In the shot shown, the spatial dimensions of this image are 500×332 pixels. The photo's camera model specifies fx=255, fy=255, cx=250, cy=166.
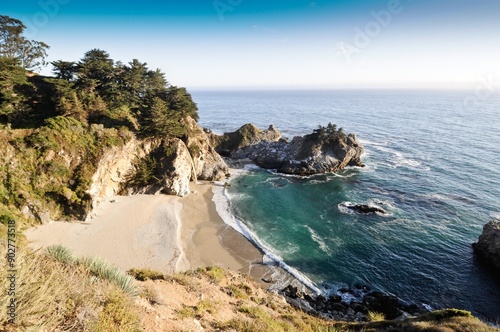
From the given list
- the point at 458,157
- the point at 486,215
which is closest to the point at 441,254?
the point at 486,215

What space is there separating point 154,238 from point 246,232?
11.2 metres

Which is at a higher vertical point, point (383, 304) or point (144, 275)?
point (144, 275)

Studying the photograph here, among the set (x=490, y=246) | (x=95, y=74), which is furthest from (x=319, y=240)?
(x=95, y=74)

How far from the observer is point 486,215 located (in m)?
35.9

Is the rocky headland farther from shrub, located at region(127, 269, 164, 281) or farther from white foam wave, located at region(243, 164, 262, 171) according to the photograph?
shrub, located at region(127, 269, 164, 281)

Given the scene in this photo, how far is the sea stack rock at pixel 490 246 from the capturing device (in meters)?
27.4

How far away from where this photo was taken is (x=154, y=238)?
97.9 feet

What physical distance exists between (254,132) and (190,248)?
42.1 metres

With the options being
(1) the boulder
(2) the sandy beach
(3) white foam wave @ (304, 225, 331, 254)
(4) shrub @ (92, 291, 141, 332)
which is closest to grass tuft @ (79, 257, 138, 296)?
(4) shrub @ (92, 291, 141, 332)

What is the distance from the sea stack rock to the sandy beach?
24.5 m

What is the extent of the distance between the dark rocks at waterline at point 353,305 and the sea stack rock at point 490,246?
11892 mm

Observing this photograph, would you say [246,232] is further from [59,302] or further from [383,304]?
[59,302]

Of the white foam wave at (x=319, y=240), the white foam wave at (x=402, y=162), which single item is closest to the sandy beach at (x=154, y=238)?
the white foam wave at (x=319, y=240)

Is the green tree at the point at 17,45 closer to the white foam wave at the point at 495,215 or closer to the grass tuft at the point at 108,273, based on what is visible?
the grass tuft at the point at 108,273
